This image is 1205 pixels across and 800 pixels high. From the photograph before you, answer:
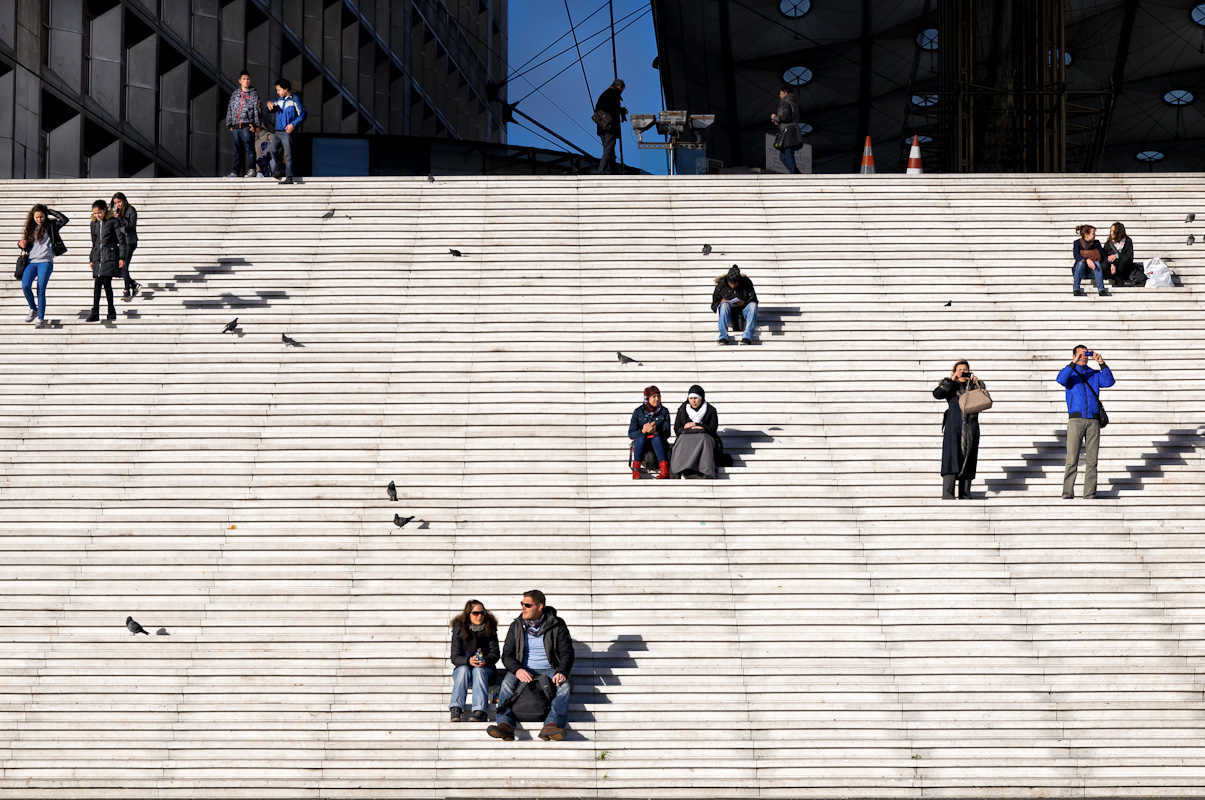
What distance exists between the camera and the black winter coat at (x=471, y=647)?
1273 centimetres

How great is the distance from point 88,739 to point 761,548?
7.20 m

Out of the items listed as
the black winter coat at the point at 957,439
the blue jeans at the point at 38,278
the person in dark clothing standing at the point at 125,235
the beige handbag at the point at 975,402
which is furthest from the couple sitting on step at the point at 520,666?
the blue jeans at the point at 38,278

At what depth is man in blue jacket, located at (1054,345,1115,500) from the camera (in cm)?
1570

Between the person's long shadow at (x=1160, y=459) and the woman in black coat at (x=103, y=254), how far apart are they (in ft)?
44.6

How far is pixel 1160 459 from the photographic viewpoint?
16.8 m

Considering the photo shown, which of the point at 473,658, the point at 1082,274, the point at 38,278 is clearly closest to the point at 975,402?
the point at 1082,274

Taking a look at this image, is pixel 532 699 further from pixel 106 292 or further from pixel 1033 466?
pixel 106 292

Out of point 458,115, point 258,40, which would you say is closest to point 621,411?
point 258,40

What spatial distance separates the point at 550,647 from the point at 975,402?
605 cm

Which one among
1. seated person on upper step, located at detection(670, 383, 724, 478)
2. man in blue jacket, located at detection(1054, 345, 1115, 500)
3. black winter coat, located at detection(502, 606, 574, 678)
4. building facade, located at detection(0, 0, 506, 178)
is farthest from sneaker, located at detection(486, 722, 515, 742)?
building facade, located at detection(0, 0, 506, 178)

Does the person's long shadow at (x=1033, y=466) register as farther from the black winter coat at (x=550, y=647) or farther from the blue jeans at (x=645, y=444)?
the black winter coat at (x=550, y=647)

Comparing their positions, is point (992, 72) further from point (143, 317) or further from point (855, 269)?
point (143, 317)

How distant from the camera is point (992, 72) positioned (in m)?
46.0

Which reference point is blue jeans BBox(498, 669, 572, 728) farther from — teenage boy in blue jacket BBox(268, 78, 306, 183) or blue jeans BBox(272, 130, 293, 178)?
teenage boy in blue jacket BBox(268, 78, 306, 183)
